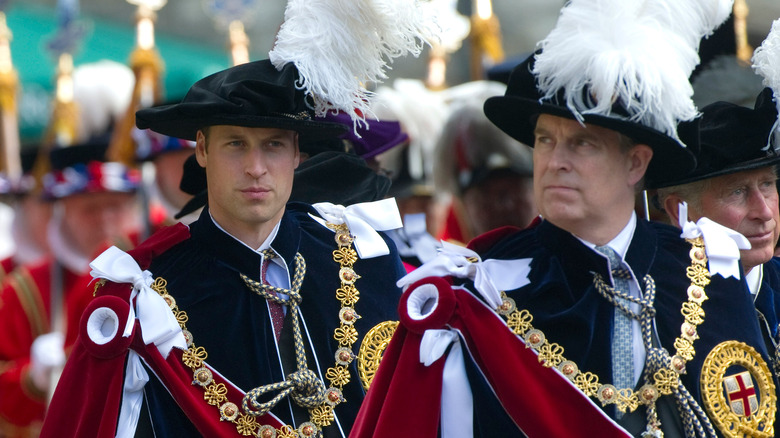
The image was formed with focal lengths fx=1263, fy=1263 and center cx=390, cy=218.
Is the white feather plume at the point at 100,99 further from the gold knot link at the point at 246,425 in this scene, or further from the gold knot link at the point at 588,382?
the gold knot link at the point at 588,382

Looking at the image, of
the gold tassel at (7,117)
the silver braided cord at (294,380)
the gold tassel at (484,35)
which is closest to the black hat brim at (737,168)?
the silver braided cord at (294,380)

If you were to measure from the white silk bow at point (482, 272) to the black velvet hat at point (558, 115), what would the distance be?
0.45 metres

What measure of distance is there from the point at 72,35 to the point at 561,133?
6.24 meters

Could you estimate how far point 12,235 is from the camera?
9383 millimetres

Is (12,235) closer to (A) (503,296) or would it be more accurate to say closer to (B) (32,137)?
(B) (32,137)

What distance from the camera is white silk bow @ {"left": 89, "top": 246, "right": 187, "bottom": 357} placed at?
3809 mm

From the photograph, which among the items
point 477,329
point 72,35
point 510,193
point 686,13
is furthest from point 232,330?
point 72,35

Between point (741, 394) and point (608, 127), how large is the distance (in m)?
0.85

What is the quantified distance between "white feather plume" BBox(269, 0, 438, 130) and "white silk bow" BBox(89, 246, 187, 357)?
2.60 feet

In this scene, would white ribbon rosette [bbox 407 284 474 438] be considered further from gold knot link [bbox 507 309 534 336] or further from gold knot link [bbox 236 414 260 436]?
gold knot link [bbox 236 414 260 436]

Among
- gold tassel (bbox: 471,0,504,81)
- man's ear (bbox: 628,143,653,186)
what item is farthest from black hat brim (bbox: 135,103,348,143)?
gold tassel (bbox: 471,0,504,81)

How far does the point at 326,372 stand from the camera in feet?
13.1

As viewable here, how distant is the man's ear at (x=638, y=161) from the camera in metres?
3.64

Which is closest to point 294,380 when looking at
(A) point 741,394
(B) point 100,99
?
(A) point 741,394
